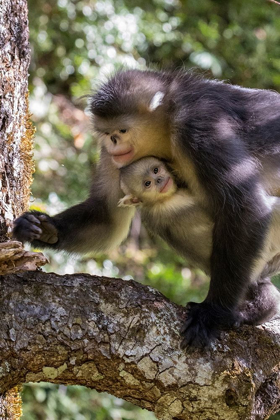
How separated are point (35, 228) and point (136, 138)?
2.72ft

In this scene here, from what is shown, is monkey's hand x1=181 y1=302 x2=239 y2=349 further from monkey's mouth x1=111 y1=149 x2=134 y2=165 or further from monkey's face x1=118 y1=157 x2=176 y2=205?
monkey's mouth x1=111 y1=149 x2=134 y2=165

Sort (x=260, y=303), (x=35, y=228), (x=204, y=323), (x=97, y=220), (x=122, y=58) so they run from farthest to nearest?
(x=122, y=58)
(x=97, y=220)
(x=260, y=303)
(x=35, y=228)
(x=204, y=323)

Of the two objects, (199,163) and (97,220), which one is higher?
(199,163)

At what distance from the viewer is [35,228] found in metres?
3.42

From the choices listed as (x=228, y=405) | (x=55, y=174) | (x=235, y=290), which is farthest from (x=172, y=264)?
(x=228, y=405)

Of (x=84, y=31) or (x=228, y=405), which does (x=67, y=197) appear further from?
(x=228, y=405)

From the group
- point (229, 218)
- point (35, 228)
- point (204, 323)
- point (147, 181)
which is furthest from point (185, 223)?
point (35, 228)

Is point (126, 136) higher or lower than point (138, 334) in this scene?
higher

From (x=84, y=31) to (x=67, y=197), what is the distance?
2672 mm

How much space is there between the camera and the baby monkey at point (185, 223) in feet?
12.1

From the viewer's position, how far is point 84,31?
8.04 m

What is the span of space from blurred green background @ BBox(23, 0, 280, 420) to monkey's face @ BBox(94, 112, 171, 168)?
270 cm

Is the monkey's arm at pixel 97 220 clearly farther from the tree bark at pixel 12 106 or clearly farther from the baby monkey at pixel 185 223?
the tree bark at pixel 12 106

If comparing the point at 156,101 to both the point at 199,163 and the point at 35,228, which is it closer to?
the point at 199,163
